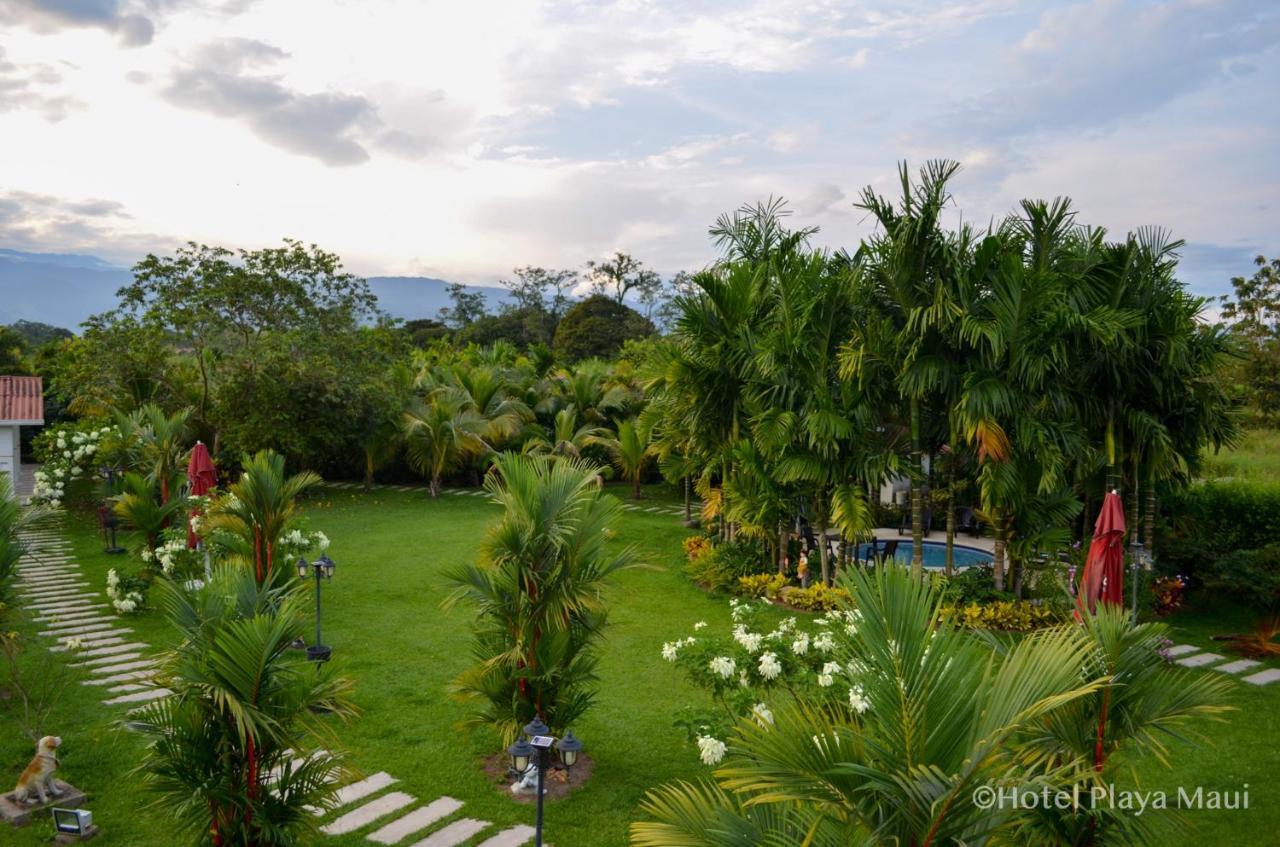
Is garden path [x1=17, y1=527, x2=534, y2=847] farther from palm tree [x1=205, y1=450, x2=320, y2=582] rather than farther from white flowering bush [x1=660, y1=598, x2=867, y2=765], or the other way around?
white flowering bush [x1=660, y1=598, x2=867, y2=765]

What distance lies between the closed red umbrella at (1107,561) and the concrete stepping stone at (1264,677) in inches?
132

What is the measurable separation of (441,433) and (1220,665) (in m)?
15.7

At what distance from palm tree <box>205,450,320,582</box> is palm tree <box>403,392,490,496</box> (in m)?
10.8

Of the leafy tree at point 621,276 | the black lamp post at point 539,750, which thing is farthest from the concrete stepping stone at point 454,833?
the leafy tree at point 621,276

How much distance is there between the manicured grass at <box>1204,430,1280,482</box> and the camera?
561 inches

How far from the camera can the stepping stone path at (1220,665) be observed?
8570mm

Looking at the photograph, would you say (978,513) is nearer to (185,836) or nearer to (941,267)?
(941,267)

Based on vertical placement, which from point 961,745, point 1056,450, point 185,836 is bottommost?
point 185,836

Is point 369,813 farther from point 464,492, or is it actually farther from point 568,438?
point 464,492

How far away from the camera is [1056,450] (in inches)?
369

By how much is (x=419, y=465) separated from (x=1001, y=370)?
15045mm

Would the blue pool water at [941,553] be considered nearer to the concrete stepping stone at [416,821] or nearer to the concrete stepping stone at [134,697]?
the concrete stepping stone at [416,821]

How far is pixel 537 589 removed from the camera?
20.4 ft

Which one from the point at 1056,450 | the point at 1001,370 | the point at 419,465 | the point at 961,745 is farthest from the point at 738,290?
the point at 419,465
